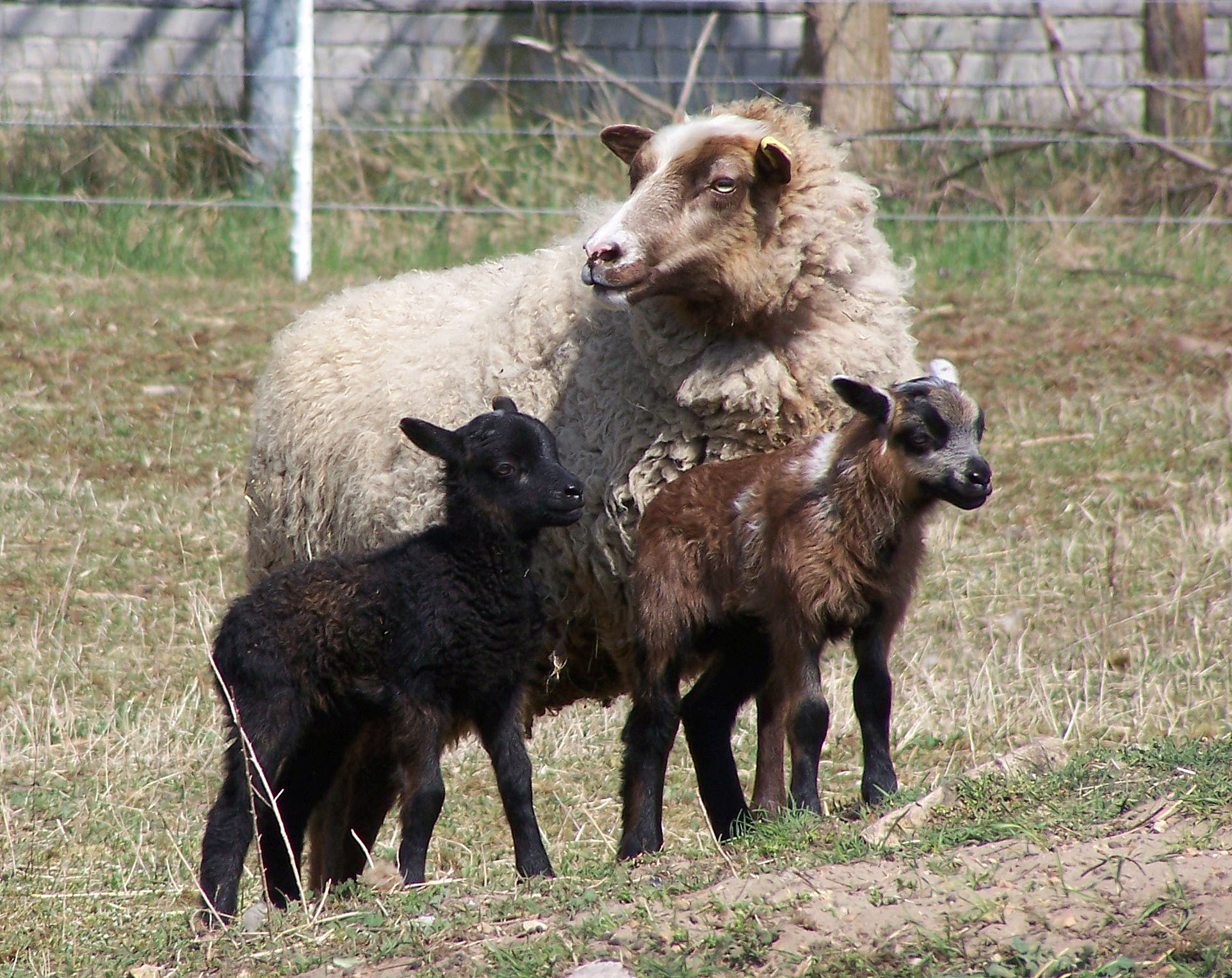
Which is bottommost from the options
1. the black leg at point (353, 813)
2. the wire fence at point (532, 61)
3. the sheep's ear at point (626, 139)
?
the black leg at point (353, 813)

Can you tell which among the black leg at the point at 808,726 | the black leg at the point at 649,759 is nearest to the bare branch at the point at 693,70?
the black leg at the point at 649,759

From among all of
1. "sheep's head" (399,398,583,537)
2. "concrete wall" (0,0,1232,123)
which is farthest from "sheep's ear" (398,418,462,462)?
"concrete wall" (0,0,1232,123)

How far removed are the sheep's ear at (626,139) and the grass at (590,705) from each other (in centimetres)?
226

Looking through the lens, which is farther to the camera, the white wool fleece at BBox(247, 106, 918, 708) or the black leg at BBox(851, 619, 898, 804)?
the white wool fleece at BBox(247, 106, 918, 708)

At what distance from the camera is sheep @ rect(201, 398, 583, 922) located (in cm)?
427

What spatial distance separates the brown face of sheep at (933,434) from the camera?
408 cm

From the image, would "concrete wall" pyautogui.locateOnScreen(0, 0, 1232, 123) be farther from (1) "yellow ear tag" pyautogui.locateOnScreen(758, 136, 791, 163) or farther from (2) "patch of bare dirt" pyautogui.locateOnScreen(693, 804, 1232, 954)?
(2) "patch of bare dirt" pyautogui.locateOnScreen(693, 804, 1232, 954)

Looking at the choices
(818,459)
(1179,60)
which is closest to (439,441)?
(818,459)

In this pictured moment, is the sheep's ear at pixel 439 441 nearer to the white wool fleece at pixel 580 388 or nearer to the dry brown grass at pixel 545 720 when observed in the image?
the white wool fleece at pixel 580 388

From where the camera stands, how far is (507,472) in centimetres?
444

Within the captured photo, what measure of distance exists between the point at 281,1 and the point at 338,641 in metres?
8.96

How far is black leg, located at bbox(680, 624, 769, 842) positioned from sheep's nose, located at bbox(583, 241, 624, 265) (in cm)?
118

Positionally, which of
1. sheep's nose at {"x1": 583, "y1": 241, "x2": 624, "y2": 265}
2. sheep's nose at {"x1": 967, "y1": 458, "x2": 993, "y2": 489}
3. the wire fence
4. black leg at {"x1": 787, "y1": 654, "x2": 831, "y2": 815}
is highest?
the wire fence

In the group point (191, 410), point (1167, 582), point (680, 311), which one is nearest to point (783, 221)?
point (680, 311)
